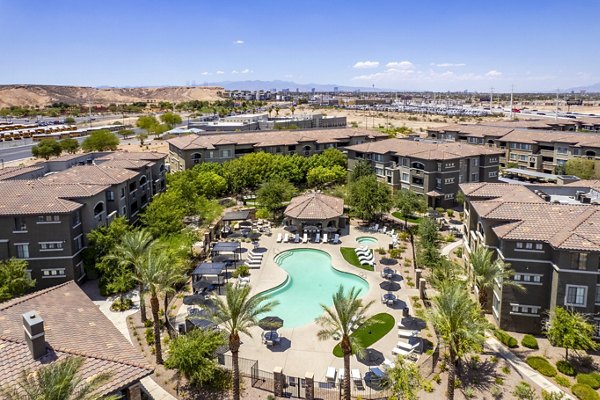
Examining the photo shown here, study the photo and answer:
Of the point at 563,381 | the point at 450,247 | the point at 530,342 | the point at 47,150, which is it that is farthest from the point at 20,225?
the point at 47,150

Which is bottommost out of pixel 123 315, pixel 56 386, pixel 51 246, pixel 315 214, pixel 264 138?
pixel 123 315

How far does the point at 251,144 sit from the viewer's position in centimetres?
8375

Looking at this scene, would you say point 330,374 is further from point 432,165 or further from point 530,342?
point 432,165

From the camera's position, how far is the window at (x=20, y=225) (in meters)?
38.2

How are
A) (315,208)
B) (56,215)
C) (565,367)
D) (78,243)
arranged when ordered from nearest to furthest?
1. (565,367)
2. (56,215)
3. (78,243)
4. (315,208)

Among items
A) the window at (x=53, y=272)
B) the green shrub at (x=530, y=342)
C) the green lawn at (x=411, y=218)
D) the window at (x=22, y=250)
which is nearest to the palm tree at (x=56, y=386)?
the window at (x=53, y=272)

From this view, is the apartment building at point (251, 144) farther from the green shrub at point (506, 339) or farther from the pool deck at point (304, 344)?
the green shrub at point (506, 339)

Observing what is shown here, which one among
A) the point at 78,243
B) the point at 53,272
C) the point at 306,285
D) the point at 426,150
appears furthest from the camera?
the point at 426,150

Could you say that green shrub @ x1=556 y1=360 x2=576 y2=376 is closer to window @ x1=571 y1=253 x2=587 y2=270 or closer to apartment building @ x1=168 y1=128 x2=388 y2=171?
window @ x1=571 y1=253 x2=587 y2=270

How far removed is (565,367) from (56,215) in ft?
133

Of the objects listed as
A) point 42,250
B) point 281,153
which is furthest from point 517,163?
point 42,250

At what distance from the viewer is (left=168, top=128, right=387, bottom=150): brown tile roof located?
8094 cm

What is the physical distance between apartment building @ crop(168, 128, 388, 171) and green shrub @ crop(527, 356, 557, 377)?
61.1 m

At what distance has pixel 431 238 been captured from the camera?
Result: 152ft
